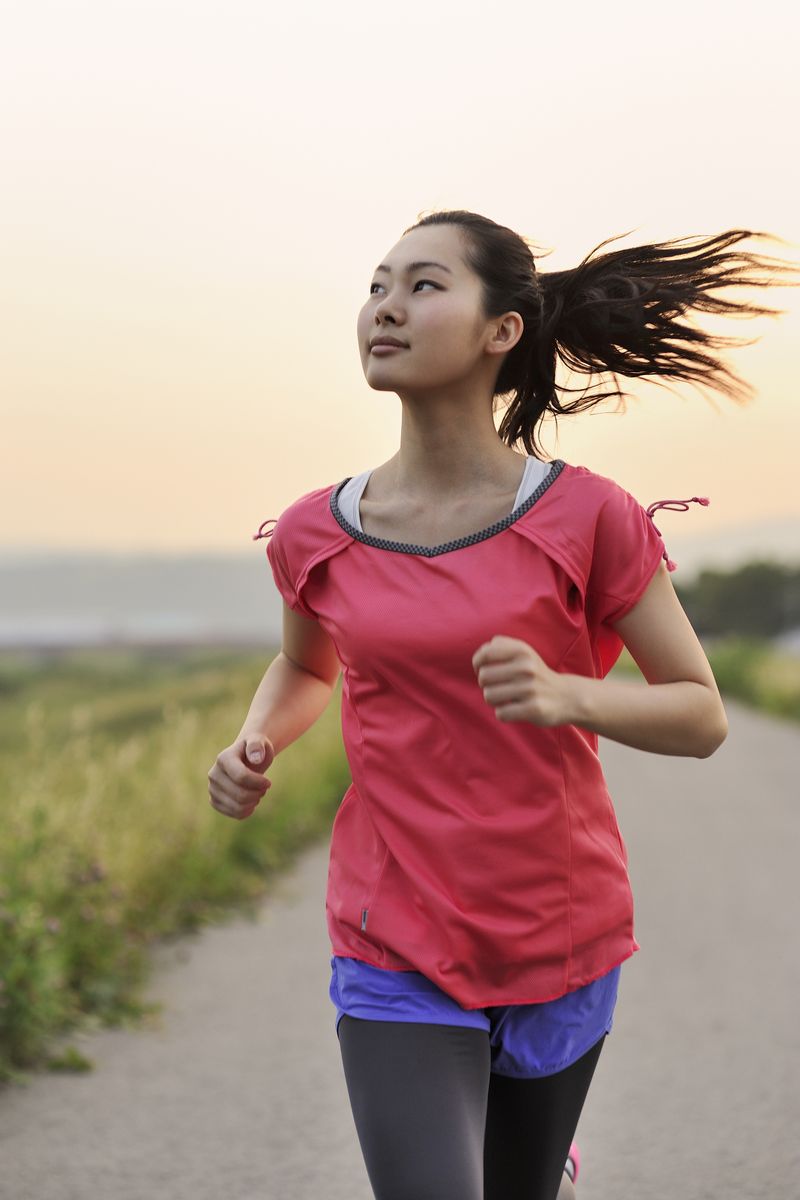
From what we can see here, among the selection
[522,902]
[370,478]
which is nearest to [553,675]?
[522,902]

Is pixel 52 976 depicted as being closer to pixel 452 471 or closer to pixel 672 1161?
pixel 672 1161

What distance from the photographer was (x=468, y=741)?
2746 millimetres

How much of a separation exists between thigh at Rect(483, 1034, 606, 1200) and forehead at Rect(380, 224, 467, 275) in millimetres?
1449

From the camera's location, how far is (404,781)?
9.14 ft

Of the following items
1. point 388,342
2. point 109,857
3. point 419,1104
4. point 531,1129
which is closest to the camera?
point 419,1104

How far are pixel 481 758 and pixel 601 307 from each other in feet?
3.55

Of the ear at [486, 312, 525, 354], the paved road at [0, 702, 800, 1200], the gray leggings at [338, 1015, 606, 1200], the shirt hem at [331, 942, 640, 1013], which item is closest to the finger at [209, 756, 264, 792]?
the shirt hem at [331, 942, 640, 1013]

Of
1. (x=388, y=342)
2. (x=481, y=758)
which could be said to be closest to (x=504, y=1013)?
(x=481, y=758)

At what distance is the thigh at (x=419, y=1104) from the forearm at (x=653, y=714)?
601 millimetres

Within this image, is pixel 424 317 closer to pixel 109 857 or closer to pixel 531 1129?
pixel 531 1129

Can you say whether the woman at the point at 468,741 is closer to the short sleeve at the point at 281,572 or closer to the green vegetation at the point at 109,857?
the short sleeve at the point at 281,572

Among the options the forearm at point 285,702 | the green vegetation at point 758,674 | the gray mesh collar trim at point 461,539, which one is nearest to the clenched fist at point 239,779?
the forearm at point 285,702

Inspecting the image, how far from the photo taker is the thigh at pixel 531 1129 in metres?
2.93

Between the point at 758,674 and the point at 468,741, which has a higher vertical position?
the point at 468,741
